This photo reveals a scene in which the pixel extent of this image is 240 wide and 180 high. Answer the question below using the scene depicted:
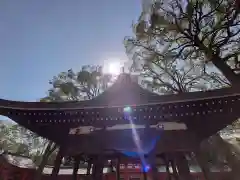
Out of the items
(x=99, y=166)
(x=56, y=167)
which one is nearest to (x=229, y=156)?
(x=99, y=166)

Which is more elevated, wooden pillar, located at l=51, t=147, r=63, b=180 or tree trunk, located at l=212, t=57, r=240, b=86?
tree trunk, located at l=212, t=57, r=240, b=86

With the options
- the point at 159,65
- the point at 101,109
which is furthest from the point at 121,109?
the point at 159,65

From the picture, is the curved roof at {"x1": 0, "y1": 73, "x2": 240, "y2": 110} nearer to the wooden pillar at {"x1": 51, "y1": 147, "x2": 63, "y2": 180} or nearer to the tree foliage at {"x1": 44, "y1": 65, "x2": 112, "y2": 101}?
the wooden pillar at {"x1": 51, "y1": 147, "x2": 63, "y2": 180}

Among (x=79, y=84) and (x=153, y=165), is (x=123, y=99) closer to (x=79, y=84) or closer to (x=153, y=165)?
(x=153, y=165)

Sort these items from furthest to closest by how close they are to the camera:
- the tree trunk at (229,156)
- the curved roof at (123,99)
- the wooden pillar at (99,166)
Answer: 1. the tree trunk at (229,156)
2. the wooden pillar at (99,166)
3. the curved roof at (123,99)

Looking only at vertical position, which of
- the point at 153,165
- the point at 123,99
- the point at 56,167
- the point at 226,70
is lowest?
the point at 153,165

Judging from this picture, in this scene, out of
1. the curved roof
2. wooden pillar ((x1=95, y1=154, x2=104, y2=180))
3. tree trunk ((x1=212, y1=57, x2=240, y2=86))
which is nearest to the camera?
the curved roof

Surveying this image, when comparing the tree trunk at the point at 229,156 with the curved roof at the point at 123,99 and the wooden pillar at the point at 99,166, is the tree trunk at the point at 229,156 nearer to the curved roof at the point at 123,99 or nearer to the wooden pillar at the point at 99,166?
the curved roof at the point at 123,99

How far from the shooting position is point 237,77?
40.6 ft

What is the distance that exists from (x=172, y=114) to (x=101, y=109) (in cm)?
224

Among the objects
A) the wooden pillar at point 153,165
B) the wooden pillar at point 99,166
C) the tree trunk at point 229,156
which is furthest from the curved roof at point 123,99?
the tree trunk at point 229,156

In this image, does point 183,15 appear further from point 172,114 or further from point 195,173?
point 195,173

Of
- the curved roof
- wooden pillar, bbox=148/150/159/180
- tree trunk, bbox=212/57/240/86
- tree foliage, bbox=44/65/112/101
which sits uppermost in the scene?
tree foliage, bbox=44/65/112/101

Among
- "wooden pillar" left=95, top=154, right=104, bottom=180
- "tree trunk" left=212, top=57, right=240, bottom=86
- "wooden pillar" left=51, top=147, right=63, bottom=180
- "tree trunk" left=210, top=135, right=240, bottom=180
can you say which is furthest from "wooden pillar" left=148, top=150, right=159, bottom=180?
"tree trunk" left=210, top=135, right=240, bottom=180
